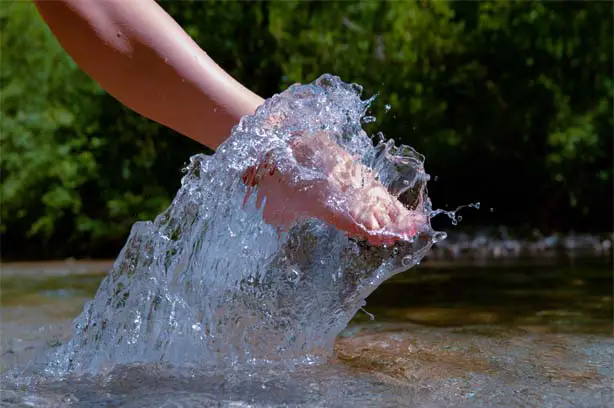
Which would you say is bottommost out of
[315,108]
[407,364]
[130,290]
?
[407,364]

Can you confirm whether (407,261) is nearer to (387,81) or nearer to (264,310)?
(264,310)

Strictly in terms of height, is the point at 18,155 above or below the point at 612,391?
above

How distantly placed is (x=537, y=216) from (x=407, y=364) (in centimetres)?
456

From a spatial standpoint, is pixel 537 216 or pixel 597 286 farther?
pixel 537 216

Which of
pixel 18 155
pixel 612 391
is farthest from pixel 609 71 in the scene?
pixel 612 391

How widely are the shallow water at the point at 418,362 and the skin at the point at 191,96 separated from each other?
31 cm

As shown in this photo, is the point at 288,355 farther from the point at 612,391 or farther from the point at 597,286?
the point at 597,286

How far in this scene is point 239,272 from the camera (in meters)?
2.06

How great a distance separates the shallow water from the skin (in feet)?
1.03

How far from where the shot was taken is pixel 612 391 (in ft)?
4.85

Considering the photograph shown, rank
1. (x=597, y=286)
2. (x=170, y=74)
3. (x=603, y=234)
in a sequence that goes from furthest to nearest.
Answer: (x=603, y=234) < (x=597, y=286) < (x=170, y=74)

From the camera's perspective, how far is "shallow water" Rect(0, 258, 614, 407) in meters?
1.50

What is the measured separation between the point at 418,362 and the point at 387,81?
13.0ft

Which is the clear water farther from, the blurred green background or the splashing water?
the blurred green background
